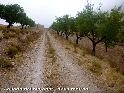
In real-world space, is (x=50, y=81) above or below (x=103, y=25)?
below

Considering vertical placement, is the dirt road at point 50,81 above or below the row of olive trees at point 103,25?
below

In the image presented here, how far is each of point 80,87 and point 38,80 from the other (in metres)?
3.52

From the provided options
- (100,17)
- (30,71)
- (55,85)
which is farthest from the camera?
(100,17)

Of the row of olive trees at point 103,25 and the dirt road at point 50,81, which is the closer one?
the dirt road at point 50,81

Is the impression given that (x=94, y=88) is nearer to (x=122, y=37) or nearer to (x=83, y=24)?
(x=122, y=37)

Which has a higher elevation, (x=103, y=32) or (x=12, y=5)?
(x=12, y=5)

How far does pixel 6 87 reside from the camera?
19.6 metres

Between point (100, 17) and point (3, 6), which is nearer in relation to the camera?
point (100, 17)

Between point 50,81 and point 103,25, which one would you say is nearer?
point 50,81

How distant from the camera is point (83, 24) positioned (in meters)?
58.9

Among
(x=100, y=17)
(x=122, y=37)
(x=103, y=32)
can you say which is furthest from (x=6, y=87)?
(x=100, y=17)

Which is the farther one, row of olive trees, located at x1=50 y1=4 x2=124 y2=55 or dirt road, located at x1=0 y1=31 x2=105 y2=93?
row of olive trees, located at x1=50 y1=4 x2=124 y2=55

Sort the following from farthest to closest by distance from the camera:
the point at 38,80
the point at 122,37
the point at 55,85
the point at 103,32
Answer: the point at 103,32, the point at 122,37, the point at 38,80, the point at 55,85

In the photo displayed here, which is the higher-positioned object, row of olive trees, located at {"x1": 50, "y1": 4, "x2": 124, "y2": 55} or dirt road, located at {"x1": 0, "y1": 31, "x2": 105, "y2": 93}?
row of olive trees, located at {"x1": 50, "y1": 4, "x2": 124, "y2": 55}
